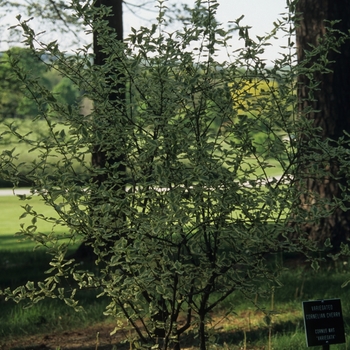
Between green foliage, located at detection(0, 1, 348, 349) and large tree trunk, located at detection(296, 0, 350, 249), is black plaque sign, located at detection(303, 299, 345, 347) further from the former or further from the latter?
large tree trunk, located at detection(296, 0, 350, 249)

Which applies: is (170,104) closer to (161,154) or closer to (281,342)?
(161,154)

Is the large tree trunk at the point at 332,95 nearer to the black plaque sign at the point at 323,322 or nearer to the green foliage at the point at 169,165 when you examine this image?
the black plaque sign at the point at 323,322

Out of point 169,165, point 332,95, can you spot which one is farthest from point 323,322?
point 332,95

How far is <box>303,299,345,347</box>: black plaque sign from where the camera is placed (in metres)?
5.05

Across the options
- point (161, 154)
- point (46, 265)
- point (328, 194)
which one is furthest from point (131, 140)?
point (46, 265)

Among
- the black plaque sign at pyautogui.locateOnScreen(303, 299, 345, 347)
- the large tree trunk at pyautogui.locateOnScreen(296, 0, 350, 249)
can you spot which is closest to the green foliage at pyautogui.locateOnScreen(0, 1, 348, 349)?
the black plaque sign at pyautogui.locateOnScreen(303, 299, 345, 347)

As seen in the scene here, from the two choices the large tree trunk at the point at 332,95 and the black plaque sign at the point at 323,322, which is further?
the large tree trunk at the point at 332,95

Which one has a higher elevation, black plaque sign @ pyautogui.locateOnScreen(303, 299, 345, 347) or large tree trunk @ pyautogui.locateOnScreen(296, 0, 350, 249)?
large tree trunk @ pyautogui.locateOnScreen(296, 0, 350, 249)

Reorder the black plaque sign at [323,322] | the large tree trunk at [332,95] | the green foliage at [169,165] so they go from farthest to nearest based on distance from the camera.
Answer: the large tree trunk at [332,95] → the black plaque sign at [323,322] → the green foliage at [169,165]

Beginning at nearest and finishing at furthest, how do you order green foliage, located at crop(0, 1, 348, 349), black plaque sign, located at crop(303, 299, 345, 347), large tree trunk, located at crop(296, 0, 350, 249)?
green foliage, located at crop(0, 1, 348, 349) → black plaque sign, located at crop(303, 299, 345, 347) → large tree trunk, located at crop(296, 0, 350, 249)

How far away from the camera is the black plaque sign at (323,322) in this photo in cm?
505

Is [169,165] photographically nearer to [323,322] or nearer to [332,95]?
[323,322]

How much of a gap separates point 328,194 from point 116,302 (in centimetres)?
496

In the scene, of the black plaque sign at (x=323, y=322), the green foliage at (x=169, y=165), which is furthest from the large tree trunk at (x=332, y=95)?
the green foliage at (x=169, y=165)
